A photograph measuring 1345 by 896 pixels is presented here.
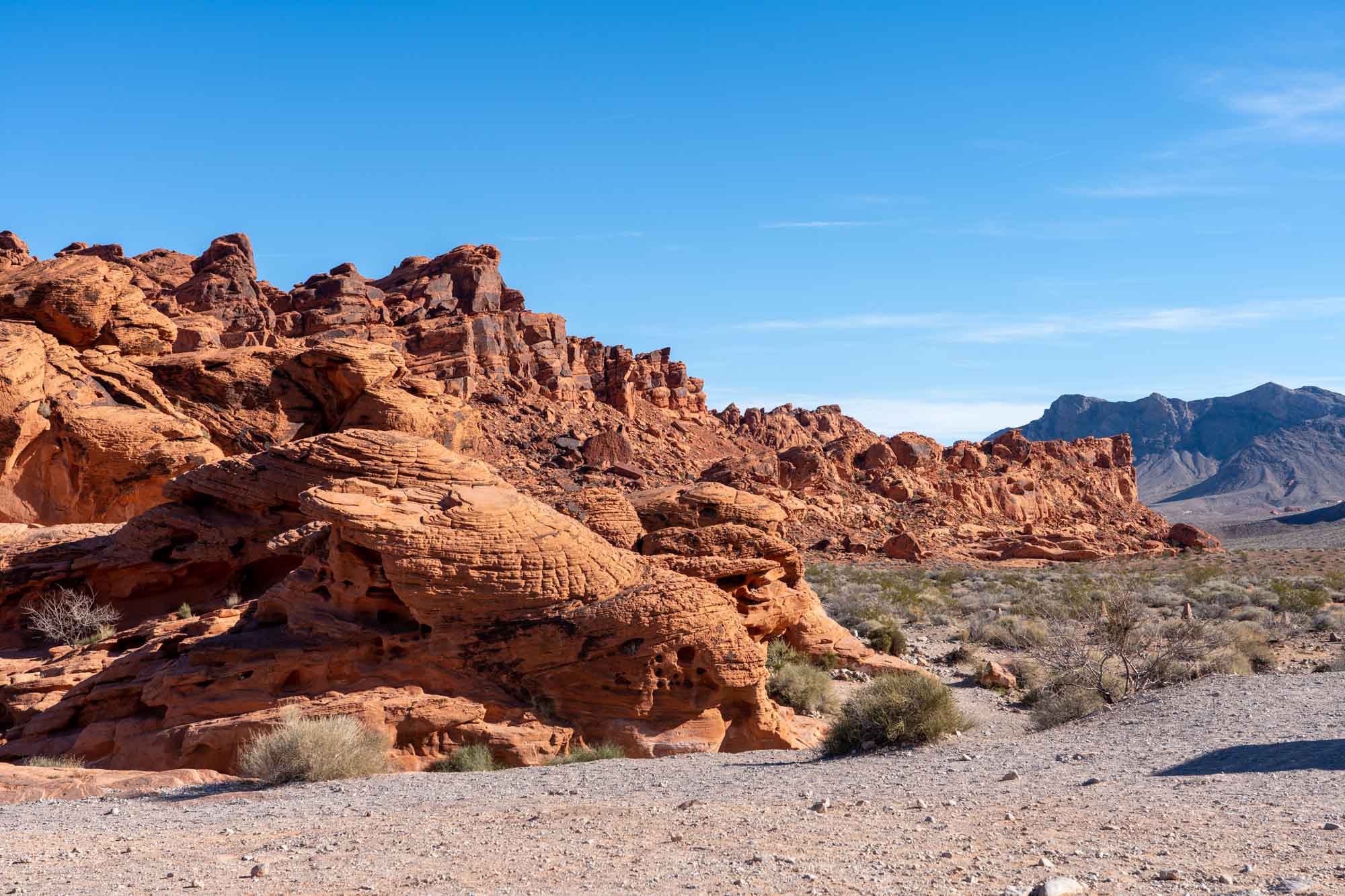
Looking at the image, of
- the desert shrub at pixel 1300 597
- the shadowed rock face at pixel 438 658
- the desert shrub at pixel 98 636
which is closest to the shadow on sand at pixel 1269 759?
the shadowed rock face at pixel 438 658

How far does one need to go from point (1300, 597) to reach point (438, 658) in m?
28.0

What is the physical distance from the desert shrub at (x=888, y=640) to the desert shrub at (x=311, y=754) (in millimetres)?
14374

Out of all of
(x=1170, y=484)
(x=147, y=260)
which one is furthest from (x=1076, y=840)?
(x=1170, y=484)

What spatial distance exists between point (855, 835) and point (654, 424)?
208 feet

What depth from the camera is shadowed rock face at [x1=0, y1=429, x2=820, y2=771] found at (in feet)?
42.3

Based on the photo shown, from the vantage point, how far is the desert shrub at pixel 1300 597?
97.6ft

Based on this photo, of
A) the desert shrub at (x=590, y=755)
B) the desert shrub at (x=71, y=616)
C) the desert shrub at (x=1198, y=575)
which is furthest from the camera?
the desert shrub at (x=1198, y=575)

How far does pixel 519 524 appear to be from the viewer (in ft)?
45.7

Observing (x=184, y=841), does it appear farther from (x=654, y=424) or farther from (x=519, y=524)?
(x=654, y=424)

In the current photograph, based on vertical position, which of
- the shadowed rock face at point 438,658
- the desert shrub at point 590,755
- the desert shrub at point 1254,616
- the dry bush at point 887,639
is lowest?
the desert shrub at point 1254,616

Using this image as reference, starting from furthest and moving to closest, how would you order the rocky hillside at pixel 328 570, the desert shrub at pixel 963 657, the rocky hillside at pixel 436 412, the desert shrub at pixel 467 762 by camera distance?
the desert shrub at pixel 963 657 < the rocky hillside at pixel 436 412 < the rocky hillside at pixel 328 570 < the desert shrub at pixel 467 762

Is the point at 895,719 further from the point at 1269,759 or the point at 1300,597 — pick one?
the point at 1300,597

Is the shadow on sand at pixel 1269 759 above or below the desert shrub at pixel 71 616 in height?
below

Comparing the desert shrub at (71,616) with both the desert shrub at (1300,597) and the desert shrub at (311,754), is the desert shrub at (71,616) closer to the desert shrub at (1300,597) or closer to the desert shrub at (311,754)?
the desert shrub at (311,754)
